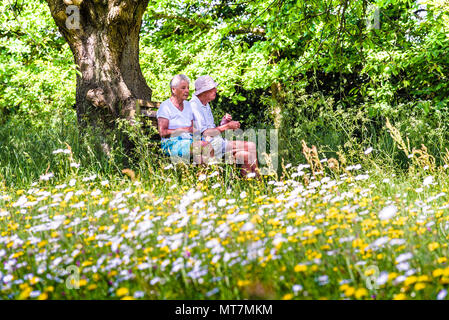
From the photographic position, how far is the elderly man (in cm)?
511

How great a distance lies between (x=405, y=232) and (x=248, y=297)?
94 cm

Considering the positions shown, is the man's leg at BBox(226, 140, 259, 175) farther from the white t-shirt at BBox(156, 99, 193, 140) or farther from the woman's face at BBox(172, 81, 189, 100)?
the woman's face at BBox(172, 81, 189, 100)

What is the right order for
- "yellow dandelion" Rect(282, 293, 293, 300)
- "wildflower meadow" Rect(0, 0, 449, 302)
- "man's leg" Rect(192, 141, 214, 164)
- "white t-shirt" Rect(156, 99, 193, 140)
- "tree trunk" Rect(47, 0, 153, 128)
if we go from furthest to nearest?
"tree trunk" Rect(47, 0, 153, 128) < "white t-shirt" Rect(156, 99, 193, 140) < "man's leg" Rect(192, 141, 214, 164) < "wildflower meadow" Rect(0, 0, 449, 302) < "yellow dandelion" Rect(282, 293, 293, 300)

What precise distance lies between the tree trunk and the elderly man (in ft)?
2.74

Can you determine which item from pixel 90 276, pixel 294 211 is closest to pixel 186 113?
pixel 294 211

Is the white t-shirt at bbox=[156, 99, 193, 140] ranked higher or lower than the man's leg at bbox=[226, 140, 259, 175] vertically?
higher

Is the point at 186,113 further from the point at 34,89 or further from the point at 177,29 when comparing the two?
the point at 177,29

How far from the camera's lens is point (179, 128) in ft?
17.2

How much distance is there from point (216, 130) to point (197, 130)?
0.80ft

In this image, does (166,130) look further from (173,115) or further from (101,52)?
(101,52)

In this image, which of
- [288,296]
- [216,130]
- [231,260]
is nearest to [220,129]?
[216,130]

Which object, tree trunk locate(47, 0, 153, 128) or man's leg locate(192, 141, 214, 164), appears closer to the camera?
man's leg locate(192, 141, 214, 164)

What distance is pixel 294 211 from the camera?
124 inches

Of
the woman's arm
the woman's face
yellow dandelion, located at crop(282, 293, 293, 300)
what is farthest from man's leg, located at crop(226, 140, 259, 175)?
yellow dandelion, located at crop(282, 293, 293, 300)
